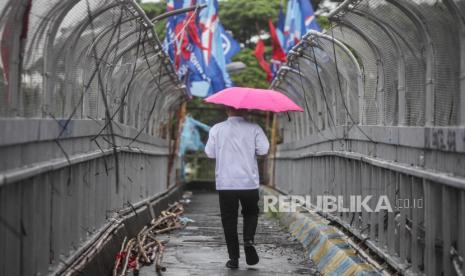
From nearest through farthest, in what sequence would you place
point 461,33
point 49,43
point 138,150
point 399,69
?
point 461,33, point 49,43, point 399,69, point 138,150

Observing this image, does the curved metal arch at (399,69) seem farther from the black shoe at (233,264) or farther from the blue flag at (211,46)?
the blue flag at (211,46)

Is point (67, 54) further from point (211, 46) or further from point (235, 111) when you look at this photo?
point (211, 46)

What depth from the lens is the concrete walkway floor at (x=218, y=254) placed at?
8586 mm

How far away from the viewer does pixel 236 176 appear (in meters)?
8.63

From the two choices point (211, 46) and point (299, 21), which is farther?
point (211, 46)

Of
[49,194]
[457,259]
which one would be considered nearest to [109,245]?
[49,194]

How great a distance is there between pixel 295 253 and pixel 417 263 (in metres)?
3.98

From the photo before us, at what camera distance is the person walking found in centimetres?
865

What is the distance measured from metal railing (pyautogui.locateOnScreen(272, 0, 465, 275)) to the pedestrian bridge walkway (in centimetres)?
2

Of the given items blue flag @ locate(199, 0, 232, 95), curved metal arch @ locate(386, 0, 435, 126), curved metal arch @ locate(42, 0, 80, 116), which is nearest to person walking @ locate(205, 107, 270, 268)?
curved metal arch @ locate(386, 0, 435, 126)

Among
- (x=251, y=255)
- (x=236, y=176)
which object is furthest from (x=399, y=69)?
(x=251, y=255)

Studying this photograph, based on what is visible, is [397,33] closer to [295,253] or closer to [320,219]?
[295,253]

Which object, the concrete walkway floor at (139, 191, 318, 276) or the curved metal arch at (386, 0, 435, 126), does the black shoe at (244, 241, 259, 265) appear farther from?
the curved metal arch at (386, 0, 435, 126)

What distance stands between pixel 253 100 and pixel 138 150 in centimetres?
448
